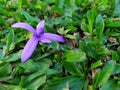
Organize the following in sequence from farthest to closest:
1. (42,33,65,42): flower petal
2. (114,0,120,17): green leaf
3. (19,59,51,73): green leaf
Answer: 1. (114,0,120,17): green leaf
2. (42,33,65,42): flower petal
3. (19,59,51,73): green leaf

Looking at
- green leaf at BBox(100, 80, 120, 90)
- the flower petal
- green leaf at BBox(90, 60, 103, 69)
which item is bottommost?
green leaf at BBox(100, 80, 120, 90)

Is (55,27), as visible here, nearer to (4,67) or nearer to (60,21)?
(60,21)

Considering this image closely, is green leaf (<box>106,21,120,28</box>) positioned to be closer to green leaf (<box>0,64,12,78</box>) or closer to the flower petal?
the flower petal

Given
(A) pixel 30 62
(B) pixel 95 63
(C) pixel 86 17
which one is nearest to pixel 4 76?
(A) pixel 30 62

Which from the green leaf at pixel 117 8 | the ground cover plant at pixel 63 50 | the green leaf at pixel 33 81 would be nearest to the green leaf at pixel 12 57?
the ground cover plant at pixel 63 50

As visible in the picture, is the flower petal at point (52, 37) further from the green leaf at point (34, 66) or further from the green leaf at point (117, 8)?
the green leaf at point (117, 8)

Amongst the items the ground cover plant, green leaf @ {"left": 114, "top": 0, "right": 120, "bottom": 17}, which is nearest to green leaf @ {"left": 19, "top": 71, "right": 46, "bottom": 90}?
the ground cover plant

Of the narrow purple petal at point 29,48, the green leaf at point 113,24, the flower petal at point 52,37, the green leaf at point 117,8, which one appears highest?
the green leaf at point 117,8
